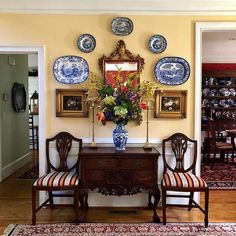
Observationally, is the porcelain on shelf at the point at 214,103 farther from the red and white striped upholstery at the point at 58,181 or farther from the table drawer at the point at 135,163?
the red and white striped upholstery at the point at 58,181

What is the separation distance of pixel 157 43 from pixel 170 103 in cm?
76

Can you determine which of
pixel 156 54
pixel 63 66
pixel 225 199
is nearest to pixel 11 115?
pixel 63 66

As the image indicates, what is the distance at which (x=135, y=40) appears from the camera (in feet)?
12.6

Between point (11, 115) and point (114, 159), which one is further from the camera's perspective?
point (11, 115)

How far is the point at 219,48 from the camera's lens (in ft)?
22.5

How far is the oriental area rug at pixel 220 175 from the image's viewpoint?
4.92 m

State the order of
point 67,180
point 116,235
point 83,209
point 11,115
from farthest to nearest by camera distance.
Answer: point 11,115, point 83,209, point 67,180, point 116,235

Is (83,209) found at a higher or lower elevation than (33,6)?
lower

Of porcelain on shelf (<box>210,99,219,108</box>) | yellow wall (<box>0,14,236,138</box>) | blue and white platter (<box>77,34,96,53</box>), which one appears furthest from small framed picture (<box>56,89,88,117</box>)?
porcelain on shelf (<box>210,99,219,108</box>)

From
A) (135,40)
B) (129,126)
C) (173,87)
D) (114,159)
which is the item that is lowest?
(114,159)

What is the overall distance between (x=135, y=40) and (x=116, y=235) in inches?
90.4

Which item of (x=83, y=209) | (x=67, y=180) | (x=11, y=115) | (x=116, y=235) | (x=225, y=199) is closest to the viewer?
(x=116, y=235)

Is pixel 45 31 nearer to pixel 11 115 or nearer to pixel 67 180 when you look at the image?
pixel 67 180

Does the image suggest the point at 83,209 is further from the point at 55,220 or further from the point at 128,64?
the point at 128,64
